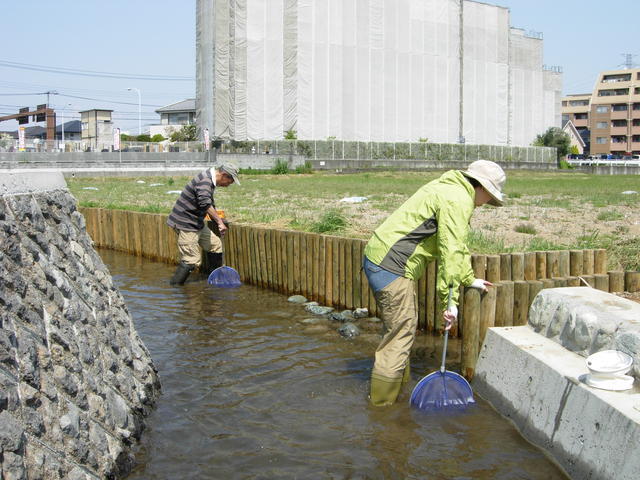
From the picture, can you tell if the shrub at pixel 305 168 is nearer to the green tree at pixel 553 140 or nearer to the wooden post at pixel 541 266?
the green tree at pixel 553 140

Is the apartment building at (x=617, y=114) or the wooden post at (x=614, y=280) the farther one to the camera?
the apartment building at (x=617, y=114)

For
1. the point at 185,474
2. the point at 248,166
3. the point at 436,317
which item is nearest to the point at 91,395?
the point at 185,474

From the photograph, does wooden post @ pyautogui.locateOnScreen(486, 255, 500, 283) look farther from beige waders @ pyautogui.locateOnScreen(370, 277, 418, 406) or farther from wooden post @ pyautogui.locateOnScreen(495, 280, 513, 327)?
beige waders @ pyautogui.locateOnScreen(370, 277, 418, 406)

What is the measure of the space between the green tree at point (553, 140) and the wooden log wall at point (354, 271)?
65.6 meters

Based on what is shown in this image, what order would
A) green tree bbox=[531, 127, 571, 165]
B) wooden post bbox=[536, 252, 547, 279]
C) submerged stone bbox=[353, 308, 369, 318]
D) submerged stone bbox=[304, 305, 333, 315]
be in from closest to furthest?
1. wooden post bbox=[536, 252, 547, 279]
2. submerged stone bbox=[353, 308, 369, 318]
3. submerged stone bbox=[304, 305, 333, 315]
4. green tree bbox=[531, 127, 571, 165]

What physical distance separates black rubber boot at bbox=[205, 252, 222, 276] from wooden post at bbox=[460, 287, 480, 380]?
686 centimetres

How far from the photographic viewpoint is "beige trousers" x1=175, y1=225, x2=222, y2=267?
483 inches

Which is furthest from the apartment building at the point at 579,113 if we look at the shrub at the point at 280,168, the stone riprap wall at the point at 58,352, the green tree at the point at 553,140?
the stone riprap wall at the point at 58,352

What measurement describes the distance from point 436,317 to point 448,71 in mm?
58836

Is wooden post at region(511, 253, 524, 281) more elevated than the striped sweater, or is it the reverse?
the striped sweater

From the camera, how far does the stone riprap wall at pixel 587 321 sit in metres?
5.48

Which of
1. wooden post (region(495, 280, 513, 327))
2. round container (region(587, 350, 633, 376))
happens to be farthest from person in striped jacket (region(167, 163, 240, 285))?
round container (region(587, 350, 633, 376))

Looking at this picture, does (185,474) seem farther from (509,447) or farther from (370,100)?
(370,100)

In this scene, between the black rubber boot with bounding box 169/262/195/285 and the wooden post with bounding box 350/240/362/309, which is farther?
the black rubber boot with bounding box 169/262/195/285
